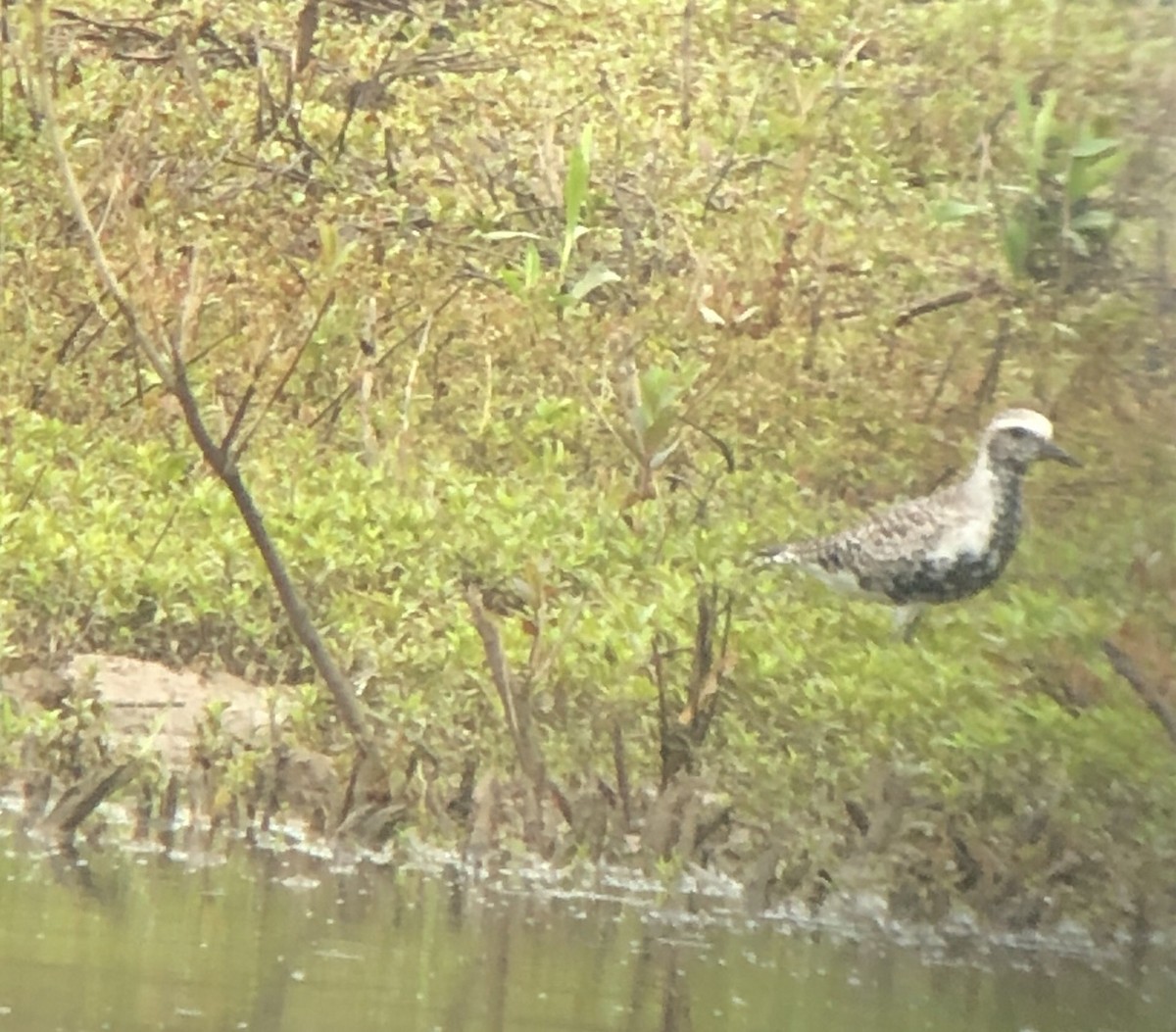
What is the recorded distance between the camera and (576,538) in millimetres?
2285

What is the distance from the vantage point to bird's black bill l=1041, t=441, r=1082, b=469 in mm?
2270

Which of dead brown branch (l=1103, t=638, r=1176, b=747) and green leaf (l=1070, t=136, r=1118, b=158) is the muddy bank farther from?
green leaf (l=1070, t=136, r=1118, b=158)

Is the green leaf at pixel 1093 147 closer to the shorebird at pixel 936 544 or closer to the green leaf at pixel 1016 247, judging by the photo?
the green leaf at pixel 1016 247

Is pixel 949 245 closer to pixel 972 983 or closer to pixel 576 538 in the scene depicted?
pixel 576 538

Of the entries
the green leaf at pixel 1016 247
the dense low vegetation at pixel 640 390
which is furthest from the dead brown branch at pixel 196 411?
the green leaf at pixel 1016 247

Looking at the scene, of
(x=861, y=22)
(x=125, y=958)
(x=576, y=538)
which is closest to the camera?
(x=125, y=958)

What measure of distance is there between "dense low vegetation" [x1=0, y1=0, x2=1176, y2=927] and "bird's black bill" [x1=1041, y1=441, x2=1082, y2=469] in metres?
0.02

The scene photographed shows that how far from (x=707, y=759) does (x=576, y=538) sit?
0.26m

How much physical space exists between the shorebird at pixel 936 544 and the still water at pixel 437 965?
346 mm

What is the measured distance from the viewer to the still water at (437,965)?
1.80 meters

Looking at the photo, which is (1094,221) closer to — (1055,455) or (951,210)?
(951,210)

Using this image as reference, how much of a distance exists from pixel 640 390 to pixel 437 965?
64 centimetres

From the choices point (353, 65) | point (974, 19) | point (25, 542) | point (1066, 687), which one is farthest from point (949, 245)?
point (25, 542)

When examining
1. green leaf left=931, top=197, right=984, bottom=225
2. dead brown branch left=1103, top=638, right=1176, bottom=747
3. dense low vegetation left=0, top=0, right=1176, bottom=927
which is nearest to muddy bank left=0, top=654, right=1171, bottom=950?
dense low vegetation left=0, top=0, right=1176, bottom=927
